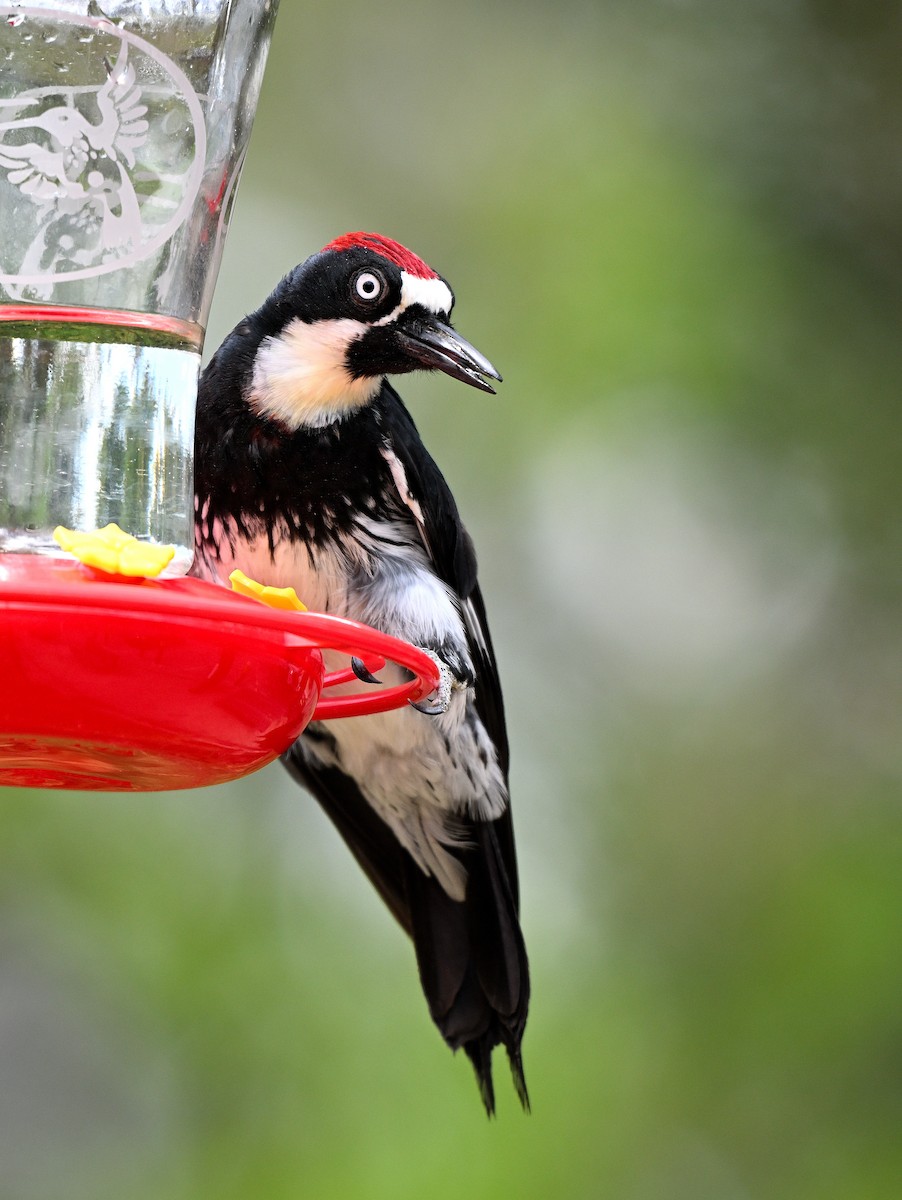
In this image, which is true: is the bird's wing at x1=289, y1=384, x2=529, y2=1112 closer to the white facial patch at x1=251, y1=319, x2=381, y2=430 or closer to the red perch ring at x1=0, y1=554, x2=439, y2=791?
the white facial patch at x1=251, y1=319, x2=381, y2=430

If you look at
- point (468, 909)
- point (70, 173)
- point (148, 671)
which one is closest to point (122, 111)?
point (70, 173)

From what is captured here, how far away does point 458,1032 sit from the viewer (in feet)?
12.5

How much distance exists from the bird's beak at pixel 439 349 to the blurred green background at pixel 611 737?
111 inches

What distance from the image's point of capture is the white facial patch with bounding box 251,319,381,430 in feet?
10.6

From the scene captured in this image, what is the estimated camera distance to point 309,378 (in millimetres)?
3238

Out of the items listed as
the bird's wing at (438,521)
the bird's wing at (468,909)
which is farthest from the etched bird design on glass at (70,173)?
the bird's wing at (468,909)

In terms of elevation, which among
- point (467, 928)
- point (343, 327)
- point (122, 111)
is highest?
point (122, 111)

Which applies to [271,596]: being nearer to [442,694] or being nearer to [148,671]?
[148,671]

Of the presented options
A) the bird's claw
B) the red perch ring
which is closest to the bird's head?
the bird's claw

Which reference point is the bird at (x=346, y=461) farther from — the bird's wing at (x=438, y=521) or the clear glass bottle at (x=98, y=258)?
the clear glass bottle at (x=98, y=258)

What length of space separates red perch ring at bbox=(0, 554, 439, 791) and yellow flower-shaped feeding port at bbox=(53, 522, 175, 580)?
2 cm

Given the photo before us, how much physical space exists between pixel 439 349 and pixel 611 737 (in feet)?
11.1

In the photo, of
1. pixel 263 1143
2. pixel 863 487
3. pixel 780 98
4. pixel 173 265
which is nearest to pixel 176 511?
pixel 173 265

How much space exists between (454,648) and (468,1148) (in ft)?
8.46
